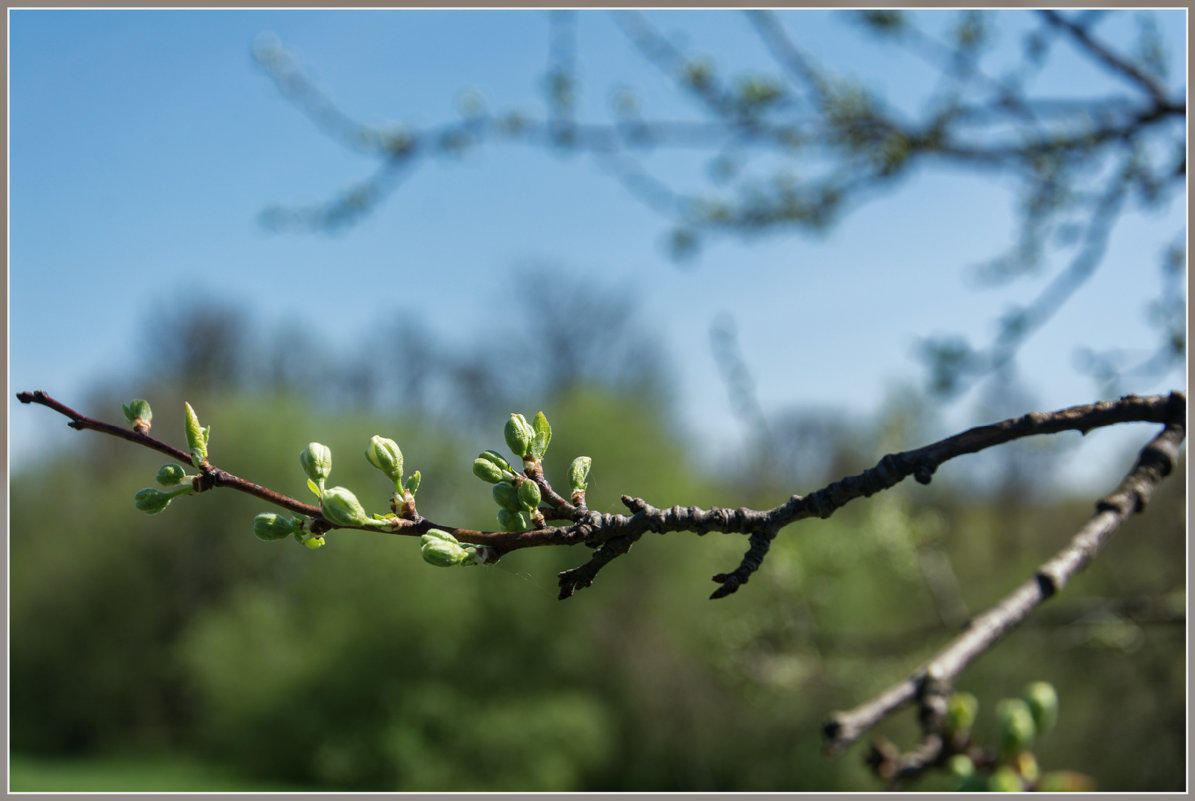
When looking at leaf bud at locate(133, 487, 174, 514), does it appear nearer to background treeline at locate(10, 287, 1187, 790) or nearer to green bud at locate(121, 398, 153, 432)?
green bud at locate(121, 398, 153, 432)

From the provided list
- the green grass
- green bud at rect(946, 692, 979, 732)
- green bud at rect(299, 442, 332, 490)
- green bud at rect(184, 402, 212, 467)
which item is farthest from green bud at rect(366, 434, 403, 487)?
the green grass

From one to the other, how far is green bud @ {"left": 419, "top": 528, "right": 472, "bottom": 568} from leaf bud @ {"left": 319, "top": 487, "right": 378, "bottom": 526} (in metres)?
0.05

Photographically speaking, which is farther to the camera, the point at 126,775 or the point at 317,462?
the point at 126,775

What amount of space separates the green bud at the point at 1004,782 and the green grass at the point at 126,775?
672 inches

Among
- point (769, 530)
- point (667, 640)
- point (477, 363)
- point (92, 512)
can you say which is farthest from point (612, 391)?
point (769, 530)

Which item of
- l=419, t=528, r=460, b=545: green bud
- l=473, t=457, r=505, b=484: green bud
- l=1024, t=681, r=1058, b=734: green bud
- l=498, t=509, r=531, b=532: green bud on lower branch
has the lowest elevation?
l=1024, t=681, r=1058, b=734: green bud

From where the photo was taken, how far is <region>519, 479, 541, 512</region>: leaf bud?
791mm

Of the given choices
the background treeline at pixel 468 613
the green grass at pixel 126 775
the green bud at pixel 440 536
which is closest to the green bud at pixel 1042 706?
the green bud at pixel 440 536

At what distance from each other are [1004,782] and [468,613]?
A: 51.5 feet

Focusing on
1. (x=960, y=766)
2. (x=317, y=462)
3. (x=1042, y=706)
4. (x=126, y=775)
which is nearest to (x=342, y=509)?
(x=317, y=462)

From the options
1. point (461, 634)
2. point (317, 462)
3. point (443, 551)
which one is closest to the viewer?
point (443, 551)

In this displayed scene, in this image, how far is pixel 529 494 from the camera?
794 millimetres

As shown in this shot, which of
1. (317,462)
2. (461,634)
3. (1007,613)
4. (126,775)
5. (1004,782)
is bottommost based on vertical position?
(1004,782)

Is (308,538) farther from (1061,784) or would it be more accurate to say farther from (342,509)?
(1061,784)
